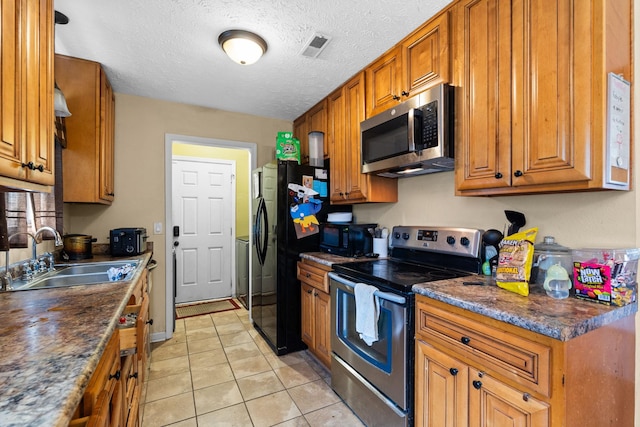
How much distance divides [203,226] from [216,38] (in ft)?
9.21

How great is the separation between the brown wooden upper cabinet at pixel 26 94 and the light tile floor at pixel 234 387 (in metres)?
1.57

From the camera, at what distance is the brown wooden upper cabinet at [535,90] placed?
112 centimetres

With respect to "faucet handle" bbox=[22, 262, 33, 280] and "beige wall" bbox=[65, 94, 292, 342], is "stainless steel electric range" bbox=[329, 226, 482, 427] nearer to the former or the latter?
"faucet handle" bbox=[22, 262, 33, 280]

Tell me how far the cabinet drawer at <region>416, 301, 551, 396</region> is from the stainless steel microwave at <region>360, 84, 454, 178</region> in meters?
0.85

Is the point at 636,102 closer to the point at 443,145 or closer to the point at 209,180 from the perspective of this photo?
the point at 443,145

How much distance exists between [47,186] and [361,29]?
6.16 ft

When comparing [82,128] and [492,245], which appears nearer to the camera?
[492,245]

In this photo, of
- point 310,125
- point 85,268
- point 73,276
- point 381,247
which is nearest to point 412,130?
point 381,247

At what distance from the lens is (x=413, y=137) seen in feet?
5.73

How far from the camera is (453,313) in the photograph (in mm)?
1264

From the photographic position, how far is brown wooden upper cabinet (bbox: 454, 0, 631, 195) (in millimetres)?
1123

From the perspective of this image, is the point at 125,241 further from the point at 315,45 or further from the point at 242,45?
the point at 315,45

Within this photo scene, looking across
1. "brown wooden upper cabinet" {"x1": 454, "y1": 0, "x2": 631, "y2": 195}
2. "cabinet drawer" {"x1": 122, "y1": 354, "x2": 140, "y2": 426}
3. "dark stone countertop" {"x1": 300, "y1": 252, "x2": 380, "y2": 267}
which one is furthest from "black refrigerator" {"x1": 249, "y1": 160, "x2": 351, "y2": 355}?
"brown wooden upper cabinet" {"x1": 454, "y1": 0, "x2": 631, "y2": 195}

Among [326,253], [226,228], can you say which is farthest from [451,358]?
[226,228]
